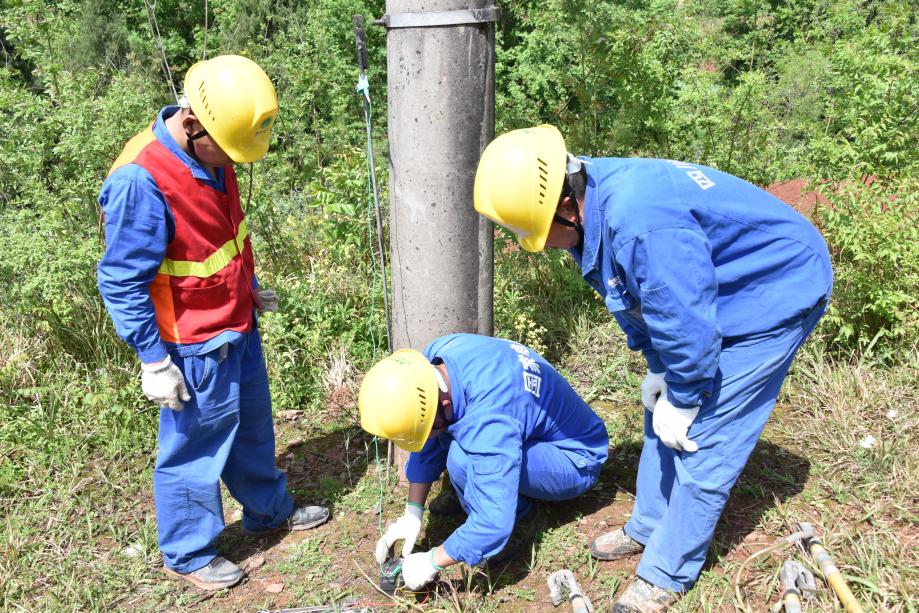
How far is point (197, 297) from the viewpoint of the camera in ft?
9.27

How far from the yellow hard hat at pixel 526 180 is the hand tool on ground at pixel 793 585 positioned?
150 centimetres

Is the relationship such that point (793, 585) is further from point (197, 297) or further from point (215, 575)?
point (197, 297)

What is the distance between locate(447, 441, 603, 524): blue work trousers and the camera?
283 centimetres

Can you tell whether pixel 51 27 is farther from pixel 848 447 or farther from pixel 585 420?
pixel 848 447

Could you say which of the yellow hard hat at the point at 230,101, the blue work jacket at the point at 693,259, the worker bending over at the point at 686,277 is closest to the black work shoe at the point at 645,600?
the worker bending over at the point at 686,277

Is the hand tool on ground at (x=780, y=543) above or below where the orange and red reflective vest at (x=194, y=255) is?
below

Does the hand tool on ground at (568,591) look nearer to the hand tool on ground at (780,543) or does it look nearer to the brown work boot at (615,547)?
the brown work boot at (615,547)

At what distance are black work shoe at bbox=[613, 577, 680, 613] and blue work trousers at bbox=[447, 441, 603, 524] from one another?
1.61 ft

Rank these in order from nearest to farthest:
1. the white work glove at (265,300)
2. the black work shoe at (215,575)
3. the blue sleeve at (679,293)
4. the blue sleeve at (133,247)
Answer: the blue sleeve at (679,293) → the blue sleeve at (133,247) → the black work shoe at (215,575) → the white work glove at (265,300)

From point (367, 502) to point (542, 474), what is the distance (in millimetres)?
987

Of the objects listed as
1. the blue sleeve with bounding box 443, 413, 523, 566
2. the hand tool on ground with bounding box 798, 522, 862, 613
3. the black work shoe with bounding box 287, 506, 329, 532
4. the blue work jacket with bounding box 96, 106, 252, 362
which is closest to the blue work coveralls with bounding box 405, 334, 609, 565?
the blue sleeve with bounding box 443, 413, 523, 566

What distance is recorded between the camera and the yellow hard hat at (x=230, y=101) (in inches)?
103

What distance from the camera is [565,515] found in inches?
129

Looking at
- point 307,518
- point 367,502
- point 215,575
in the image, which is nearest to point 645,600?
point 367,502
